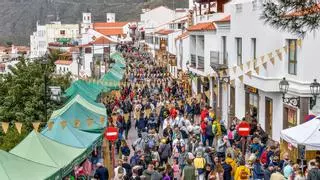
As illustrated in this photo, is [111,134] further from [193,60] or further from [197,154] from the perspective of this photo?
[193,60]

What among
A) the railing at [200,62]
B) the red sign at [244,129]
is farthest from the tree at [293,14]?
the railing at [200,62]

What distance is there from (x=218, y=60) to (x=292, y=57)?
37.4ft

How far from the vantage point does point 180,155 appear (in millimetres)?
18453

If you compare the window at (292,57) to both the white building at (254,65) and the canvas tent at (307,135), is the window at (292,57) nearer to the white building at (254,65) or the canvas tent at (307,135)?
the white building at (254,65)

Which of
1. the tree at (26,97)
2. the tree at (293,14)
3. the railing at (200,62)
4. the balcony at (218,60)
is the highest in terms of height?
the tree at (293,14)

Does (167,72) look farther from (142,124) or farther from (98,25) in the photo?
(98,25)

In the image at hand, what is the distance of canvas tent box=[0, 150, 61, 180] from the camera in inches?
510

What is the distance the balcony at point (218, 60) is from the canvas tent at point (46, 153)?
55.0 feet

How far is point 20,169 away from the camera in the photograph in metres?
13.4

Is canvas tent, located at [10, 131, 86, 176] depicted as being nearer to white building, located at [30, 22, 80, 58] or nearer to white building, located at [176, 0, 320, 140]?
white building, located at [176, 0, 320, 140]

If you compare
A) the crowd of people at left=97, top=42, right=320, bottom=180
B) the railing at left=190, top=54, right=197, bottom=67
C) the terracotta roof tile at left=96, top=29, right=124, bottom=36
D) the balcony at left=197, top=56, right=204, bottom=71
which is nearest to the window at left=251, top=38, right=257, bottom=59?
the crowd of people at left=97, top=42, right=320, bottom=180

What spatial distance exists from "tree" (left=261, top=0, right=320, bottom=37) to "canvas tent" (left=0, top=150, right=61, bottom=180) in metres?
5.44

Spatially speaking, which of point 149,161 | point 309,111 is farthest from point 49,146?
point 309,111

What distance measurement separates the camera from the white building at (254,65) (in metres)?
22.0
